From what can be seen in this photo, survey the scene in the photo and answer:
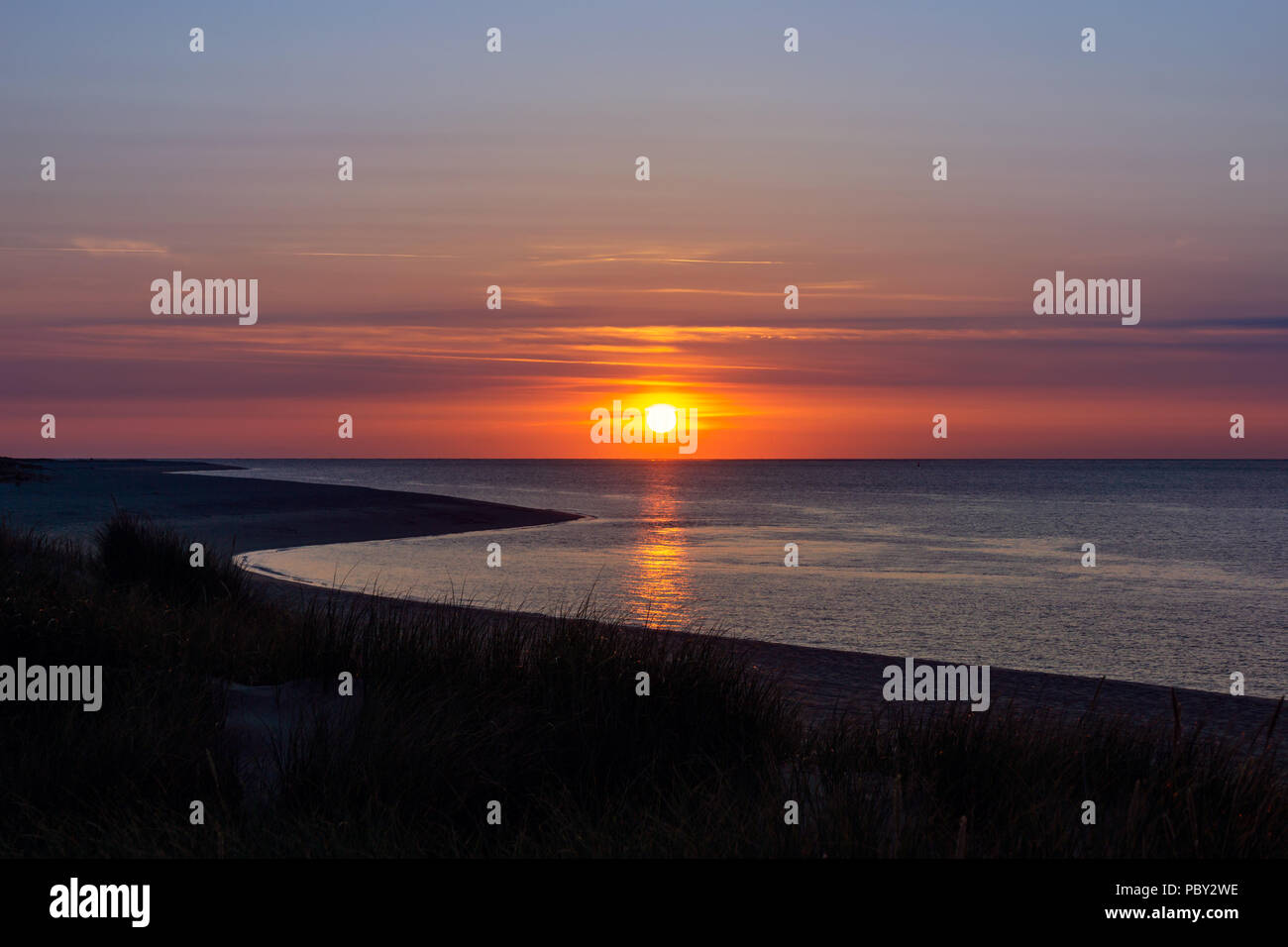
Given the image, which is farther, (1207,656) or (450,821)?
(1207,656)

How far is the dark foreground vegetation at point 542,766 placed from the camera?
227 inches

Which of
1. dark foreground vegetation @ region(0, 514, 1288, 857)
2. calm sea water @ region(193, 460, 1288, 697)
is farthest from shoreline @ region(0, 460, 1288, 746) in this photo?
calm sea water @ region(193, 460, 1288, 697)

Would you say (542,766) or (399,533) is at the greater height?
(542,766)

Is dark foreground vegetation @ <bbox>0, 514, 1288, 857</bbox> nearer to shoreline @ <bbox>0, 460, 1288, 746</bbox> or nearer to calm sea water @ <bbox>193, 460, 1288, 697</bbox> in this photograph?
shoreline @ <bbox>0, 460, 1288, 746</bbox>

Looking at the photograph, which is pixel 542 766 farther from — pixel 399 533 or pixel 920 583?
pixel 399 533

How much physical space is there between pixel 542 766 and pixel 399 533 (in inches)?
1474

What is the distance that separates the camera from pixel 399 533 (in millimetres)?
43500

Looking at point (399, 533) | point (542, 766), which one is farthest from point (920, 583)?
point (542, 766)

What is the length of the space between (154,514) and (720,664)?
35.9m

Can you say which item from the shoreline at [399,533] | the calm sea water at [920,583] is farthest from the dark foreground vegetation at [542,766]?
the calm sea water at [920,583]

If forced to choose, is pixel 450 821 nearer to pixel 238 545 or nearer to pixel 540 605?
pixel 540 605
